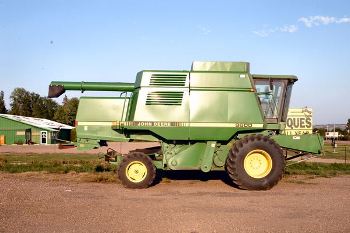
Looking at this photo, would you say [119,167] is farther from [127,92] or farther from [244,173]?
[244,173]

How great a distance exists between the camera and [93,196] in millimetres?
10891

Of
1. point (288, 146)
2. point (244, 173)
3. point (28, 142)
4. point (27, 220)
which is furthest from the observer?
point (28, 142)

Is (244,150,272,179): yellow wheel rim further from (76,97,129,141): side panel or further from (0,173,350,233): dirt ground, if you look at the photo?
(76,97,129,141): side panel

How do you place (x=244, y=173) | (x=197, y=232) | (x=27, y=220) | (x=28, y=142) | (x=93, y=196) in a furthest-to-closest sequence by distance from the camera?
(x=28, y=142) < (x=244, y=173) < (x=93, y=196) < (x=27, y=220) < (x=197, y=232)

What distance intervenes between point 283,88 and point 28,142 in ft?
193

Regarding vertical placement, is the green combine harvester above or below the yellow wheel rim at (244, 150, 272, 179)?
above

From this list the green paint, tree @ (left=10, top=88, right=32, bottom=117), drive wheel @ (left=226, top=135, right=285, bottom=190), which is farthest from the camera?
tree @ (left=10, top=88, right=32, bottom=117)

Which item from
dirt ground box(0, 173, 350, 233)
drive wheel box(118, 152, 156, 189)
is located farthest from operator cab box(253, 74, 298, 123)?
drive wheel box(118, 152, 156, 189)

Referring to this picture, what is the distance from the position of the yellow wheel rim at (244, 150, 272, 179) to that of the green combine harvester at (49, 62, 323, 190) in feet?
0.10

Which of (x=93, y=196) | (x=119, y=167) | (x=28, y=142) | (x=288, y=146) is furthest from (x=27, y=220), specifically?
(x=28, y=142)

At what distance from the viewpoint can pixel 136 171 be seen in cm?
1268

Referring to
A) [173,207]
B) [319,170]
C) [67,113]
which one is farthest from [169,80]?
[67,113]

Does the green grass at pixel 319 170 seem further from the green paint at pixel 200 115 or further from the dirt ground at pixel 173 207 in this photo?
the green paint at pixel 200 115

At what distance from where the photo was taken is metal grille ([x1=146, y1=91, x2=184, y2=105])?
12.8 m
